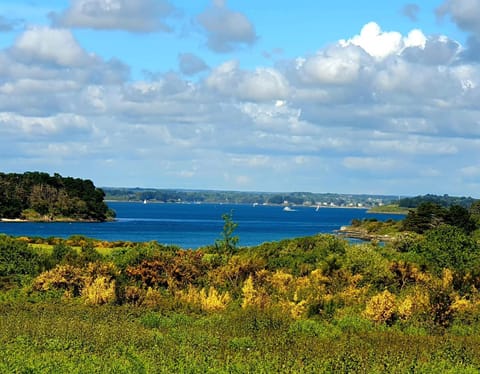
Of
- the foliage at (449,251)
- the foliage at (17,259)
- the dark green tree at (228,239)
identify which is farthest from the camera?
the dark green tree at (228,239)

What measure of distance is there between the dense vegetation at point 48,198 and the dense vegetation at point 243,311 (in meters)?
133

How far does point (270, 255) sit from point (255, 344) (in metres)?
20.1

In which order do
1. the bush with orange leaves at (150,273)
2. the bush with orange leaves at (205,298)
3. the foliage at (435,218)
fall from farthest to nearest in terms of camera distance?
the foliage at (435,218), the bush with orange leaves at (150,273), the bush with orange leaves at (205,298)

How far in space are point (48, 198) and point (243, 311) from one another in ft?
495

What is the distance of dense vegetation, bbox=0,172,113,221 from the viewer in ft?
518

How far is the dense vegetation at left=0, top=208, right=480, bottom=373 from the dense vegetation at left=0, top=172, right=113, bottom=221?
436 ft

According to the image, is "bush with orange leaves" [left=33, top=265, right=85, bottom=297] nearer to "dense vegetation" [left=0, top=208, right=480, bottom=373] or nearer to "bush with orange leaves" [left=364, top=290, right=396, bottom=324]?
"dense vegetation" [left=0, top=208, right=480, bottom=373]

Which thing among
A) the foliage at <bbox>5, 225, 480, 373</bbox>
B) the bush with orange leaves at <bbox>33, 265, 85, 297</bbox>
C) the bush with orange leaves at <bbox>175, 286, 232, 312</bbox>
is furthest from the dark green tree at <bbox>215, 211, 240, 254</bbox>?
the bush with orange leaves at <bbox>33, 265, 85, 297</bbox>

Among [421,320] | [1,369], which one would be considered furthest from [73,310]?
[421,320]

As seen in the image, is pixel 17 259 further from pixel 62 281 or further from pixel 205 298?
pixel 205 298

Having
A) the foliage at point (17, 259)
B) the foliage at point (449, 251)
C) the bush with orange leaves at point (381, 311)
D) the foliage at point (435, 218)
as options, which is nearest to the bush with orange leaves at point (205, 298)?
the bush with orange leaves at point (381, 311)

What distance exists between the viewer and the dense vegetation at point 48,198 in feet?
518

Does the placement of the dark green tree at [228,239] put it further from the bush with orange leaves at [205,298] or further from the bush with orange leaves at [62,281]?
the bush with orange leaves at [62,281]

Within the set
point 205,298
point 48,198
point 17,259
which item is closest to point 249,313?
point 205,298
